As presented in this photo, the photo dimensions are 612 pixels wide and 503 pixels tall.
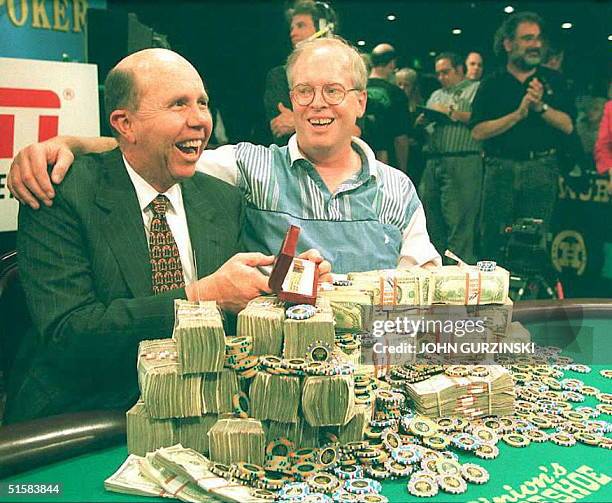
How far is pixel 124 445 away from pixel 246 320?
379mm

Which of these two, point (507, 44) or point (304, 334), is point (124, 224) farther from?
point (507, 44)

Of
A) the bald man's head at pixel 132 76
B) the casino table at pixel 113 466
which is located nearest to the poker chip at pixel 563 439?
the casino table at pixel 113 466

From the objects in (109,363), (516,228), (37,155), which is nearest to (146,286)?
(109,363)

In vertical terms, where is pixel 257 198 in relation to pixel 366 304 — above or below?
above

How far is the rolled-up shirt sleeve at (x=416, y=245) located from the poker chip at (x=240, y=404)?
999mm

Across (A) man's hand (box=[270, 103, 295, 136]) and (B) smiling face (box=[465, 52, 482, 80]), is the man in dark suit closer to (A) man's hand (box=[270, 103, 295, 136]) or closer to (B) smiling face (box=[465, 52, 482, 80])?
(A) man's hand (box=[270, 103, 295, 136])

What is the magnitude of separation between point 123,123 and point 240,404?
831mm

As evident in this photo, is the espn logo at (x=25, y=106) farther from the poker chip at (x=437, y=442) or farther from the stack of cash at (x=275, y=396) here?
the poker chip at (x=437, y=442)

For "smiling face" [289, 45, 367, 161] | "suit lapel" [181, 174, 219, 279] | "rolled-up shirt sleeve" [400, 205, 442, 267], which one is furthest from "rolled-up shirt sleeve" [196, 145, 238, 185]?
"rolled-up shirt sleeve" [400, 205, 442, 267]

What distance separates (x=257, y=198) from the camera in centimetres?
212

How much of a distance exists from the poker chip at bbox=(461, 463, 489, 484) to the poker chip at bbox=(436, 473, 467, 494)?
0.02 m

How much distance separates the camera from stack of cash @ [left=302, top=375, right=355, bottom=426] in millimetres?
1356

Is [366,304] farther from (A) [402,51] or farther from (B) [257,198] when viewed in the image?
(A) [402,51]

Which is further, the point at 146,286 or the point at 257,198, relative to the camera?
the point at 257,198
